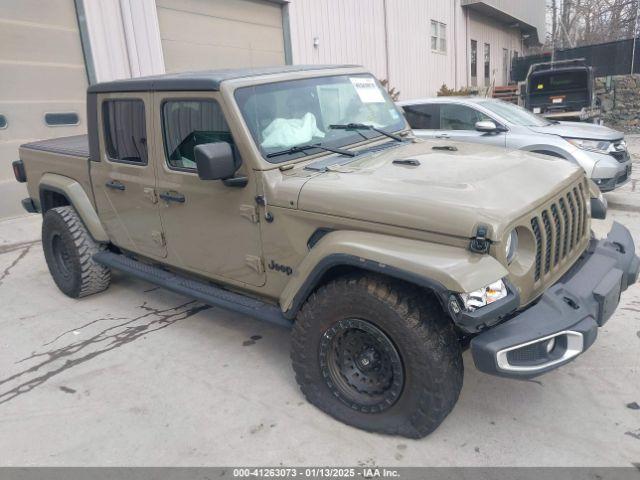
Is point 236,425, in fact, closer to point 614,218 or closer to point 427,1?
point 614,218

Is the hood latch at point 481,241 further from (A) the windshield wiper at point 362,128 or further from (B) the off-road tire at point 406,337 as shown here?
(A) the windshield wiper at point 362,128

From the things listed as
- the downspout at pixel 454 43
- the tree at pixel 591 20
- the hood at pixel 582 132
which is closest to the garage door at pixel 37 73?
the hood at pixel 582 132

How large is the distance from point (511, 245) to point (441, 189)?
0.42 m

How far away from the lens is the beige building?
7.47 metres

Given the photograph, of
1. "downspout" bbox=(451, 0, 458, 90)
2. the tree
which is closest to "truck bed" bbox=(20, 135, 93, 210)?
"downspout" bbox=(451, 0, 458, 90)

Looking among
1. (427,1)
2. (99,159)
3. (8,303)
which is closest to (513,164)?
(99,159)

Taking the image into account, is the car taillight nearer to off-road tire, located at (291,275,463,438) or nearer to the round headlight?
off-road tire, located at (291,275,463,438)

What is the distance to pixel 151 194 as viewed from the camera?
3730mm

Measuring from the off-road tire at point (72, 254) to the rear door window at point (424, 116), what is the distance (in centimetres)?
515

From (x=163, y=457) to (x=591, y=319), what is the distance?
2.23 metres

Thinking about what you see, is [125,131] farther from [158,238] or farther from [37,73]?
[37,73]

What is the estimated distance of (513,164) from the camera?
9.97 feet

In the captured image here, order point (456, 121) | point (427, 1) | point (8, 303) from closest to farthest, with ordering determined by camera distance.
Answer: point (8, 303)
point (456, 121)
point (427, 1)

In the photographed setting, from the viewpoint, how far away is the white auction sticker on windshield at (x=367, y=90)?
12.3 ft
